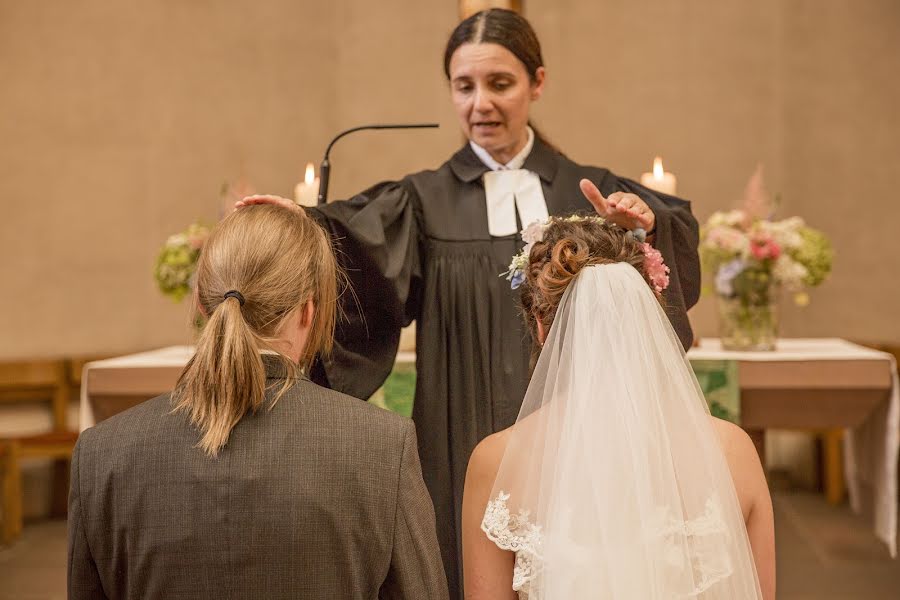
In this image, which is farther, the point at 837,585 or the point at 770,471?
the point at 770,471

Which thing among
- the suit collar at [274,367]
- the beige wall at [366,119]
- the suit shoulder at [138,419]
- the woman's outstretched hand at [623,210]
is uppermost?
the beige wall at [366,119]

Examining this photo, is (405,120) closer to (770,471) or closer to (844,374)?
(770,471)

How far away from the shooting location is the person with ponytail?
5.48ft

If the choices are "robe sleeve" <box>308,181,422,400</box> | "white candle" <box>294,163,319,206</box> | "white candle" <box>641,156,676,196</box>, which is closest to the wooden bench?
"white candle" <box>294,163,319,206</box>

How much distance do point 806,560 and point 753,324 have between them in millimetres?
2245

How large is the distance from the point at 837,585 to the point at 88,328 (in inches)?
207

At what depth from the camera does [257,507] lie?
1.67 meters

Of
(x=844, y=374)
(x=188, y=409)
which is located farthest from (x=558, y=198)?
(x=188, y=409)

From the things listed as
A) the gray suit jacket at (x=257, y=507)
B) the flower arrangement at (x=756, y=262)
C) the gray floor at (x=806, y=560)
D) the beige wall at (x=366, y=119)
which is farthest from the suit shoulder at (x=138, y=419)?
the beige wall at (x=366, y=119)

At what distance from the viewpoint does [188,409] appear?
5.65 ft

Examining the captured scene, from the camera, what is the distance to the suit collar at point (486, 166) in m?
3.20

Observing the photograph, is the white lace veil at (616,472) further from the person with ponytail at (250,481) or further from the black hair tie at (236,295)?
the black hair tie at (236,295)

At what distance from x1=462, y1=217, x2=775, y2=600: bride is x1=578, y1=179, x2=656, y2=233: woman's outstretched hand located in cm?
40

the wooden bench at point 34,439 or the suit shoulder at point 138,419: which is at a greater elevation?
the suit shoulder at point 138,419
